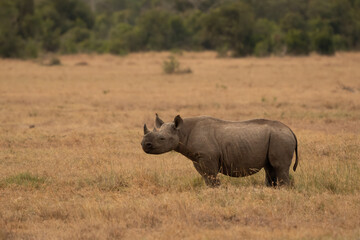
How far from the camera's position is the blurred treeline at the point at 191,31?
134 ft

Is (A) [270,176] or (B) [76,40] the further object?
(B) [76,40]

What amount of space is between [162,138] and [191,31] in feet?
160

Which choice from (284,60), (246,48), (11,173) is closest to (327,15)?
(246,48)

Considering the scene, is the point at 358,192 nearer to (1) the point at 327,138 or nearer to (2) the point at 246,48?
(1) the point at 327,138

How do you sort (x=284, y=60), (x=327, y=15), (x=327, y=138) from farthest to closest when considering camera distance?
1. (x=327, y=15)
2. (x=284, y=60)
3. (x=327, y=138)

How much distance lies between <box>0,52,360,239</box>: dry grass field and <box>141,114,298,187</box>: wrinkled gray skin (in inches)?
12.0

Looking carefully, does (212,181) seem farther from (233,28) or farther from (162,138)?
(233,28)

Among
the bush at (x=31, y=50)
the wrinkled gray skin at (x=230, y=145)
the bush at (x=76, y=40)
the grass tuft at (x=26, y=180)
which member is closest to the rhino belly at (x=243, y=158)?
the wrinkled gray skin at (x=230, y=145)

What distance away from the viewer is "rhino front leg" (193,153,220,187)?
737cm

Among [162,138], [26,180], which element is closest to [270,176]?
[162,138]

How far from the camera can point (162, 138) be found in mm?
7312

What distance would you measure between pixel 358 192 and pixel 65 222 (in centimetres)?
363

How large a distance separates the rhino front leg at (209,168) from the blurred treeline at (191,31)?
33.5m

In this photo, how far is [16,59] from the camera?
125 feet
